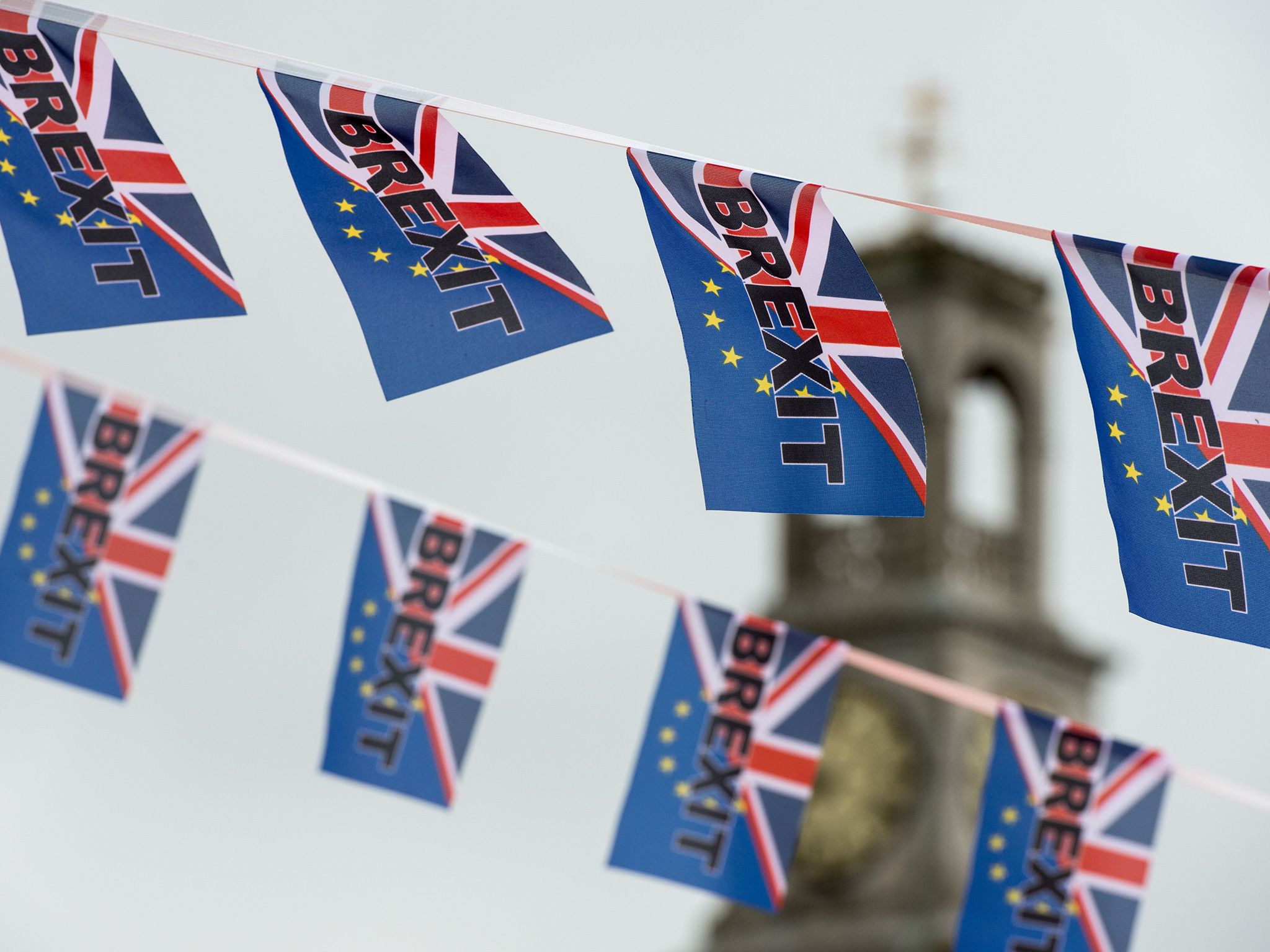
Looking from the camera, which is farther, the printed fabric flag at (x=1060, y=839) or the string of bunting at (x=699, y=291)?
the printed fabric flag at (x=1060, y=839)

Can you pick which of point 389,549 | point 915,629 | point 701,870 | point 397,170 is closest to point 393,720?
point 389,549

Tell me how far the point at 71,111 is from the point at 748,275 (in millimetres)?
2437

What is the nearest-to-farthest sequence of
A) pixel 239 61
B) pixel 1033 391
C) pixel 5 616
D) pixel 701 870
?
1. pixel 239 61
2. pixel 5 616
3. pixel 701 870
4. pixel 1033 391

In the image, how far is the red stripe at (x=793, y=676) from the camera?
36.2 ft

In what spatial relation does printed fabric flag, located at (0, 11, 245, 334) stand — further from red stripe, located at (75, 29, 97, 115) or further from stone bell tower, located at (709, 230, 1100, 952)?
stone bell tower, located at (709, 230, 1100, 952)

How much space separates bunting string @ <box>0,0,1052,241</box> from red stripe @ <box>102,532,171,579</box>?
4.20 m

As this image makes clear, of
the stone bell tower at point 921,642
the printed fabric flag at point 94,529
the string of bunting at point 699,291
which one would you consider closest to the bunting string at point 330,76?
the string of bunting at point 699,291

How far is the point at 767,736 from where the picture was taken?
11.1 m

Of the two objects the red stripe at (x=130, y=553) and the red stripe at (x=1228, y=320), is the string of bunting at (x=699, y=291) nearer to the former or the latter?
the red stripe at (x=1228, y=320)

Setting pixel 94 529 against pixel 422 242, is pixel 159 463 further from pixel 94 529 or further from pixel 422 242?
pixel 422 242

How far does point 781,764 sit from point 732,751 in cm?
29

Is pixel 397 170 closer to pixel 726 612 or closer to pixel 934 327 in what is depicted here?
pixel 726 612

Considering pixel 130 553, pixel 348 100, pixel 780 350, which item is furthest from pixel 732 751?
pixel 348 100

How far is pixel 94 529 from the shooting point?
10617mm
